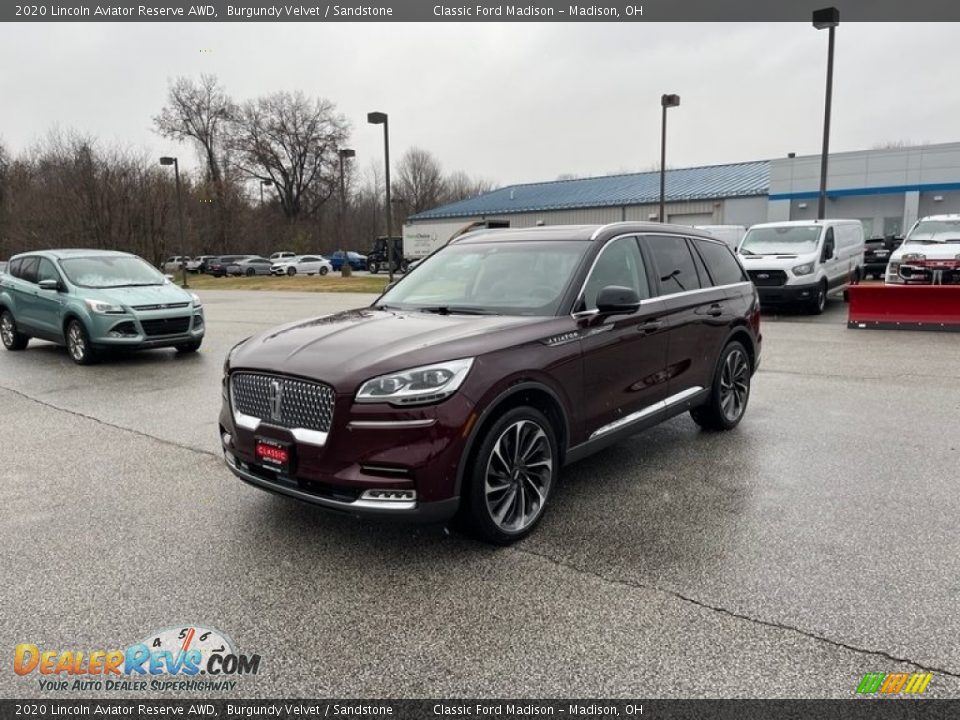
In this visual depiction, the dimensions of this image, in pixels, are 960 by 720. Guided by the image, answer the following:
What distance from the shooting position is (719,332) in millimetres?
5789

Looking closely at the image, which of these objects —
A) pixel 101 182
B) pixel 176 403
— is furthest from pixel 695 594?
pixel 101 182

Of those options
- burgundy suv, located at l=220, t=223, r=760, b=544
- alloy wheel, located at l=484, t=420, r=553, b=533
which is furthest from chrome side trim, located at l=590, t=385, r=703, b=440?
alloy wheel, located at l=484, t=420, r=553, b=533

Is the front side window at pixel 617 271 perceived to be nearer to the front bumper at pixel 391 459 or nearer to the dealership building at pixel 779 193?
the front bumper at pixel 391 459

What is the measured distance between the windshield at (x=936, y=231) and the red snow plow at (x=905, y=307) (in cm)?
320

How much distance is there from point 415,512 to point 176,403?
5.28m

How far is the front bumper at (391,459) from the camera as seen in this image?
3.35 metres

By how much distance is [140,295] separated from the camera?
10.3m

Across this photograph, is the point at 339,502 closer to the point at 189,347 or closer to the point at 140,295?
the point at 140,295

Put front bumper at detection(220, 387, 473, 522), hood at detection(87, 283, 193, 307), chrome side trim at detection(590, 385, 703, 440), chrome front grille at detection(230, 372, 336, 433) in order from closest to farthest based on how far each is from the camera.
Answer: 1. front bumper at detection(220, 387, 473, 522)
2. chrome front grille at detection(230, 372, 336, 433)
3. chrome side trim at detection(590, 385, 703, 440)
4. hood at detection(87, 283, 193, 307)

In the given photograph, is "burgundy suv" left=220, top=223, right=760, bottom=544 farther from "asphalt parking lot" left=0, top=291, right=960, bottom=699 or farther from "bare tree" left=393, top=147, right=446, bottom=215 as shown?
"bare tree" left=393, top=147, right=446, bottom=215

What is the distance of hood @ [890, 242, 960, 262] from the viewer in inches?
548

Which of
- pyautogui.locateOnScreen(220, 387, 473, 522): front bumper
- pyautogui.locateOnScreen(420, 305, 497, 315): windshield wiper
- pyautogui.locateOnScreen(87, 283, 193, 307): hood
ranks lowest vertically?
pyautogui.locateOnScreen(220, 387, 473, 522): front bumper

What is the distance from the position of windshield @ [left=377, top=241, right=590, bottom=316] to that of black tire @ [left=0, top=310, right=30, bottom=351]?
32.8ft

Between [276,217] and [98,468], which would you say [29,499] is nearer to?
[98,468]
